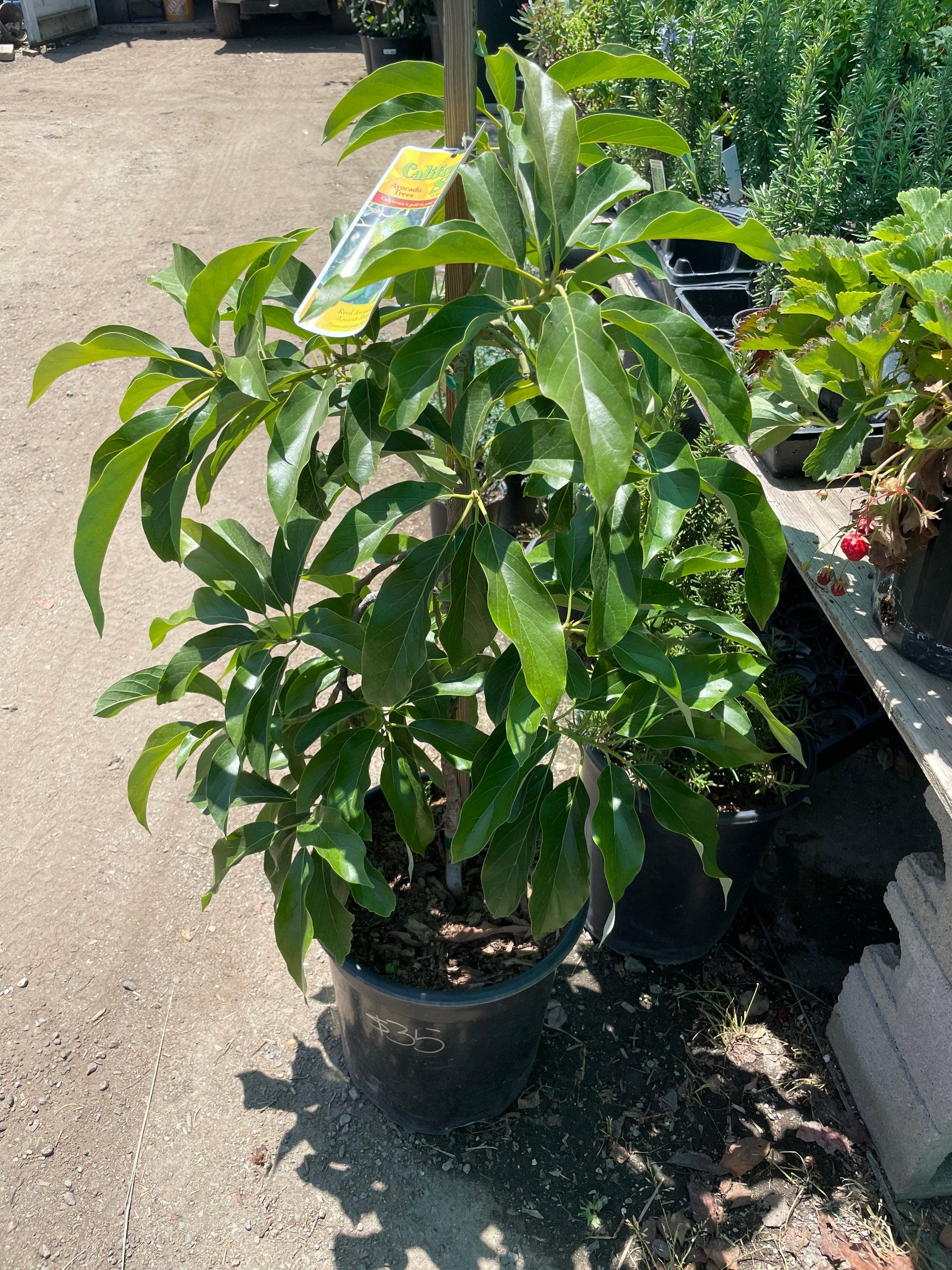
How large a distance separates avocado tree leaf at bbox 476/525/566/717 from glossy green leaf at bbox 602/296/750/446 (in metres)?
0.23

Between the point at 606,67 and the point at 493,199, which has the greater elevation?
the point at 606,67

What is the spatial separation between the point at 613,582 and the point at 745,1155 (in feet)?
4.61

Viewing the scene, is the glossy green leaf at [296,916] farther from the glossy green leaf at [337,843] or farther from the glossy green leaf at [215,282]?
the glossy green leaf at [215,282]

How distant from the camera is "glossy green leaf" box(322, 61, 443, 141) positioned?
44.8 inches

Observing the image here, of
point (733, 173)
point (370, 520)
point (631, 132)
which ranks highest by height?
point (631, 132)

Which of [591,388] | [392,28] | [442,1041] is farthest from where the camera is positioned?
[392,28]

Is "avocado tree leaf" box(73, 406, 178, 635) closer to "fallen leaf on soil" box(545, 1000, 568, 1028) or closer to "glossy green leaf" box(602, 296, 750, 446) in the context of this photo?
"glossy green leaf" box(602, 296, 750, 446)

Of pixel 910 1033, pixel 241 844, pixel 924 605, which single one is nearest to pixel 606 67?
pixel 924 605

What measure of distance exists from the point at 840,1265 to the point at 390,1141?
33.1 inches

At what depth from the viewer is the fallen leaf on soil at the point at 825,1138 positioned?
72.9 inches

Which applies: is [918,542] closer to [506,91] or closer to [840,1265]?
[506,91]

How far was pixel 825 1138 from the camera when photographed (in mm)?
1867

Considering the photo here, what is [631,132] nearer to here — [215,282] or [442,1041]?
[215,282]

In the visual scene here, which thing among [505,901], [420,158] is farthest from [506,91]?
[505,901]
